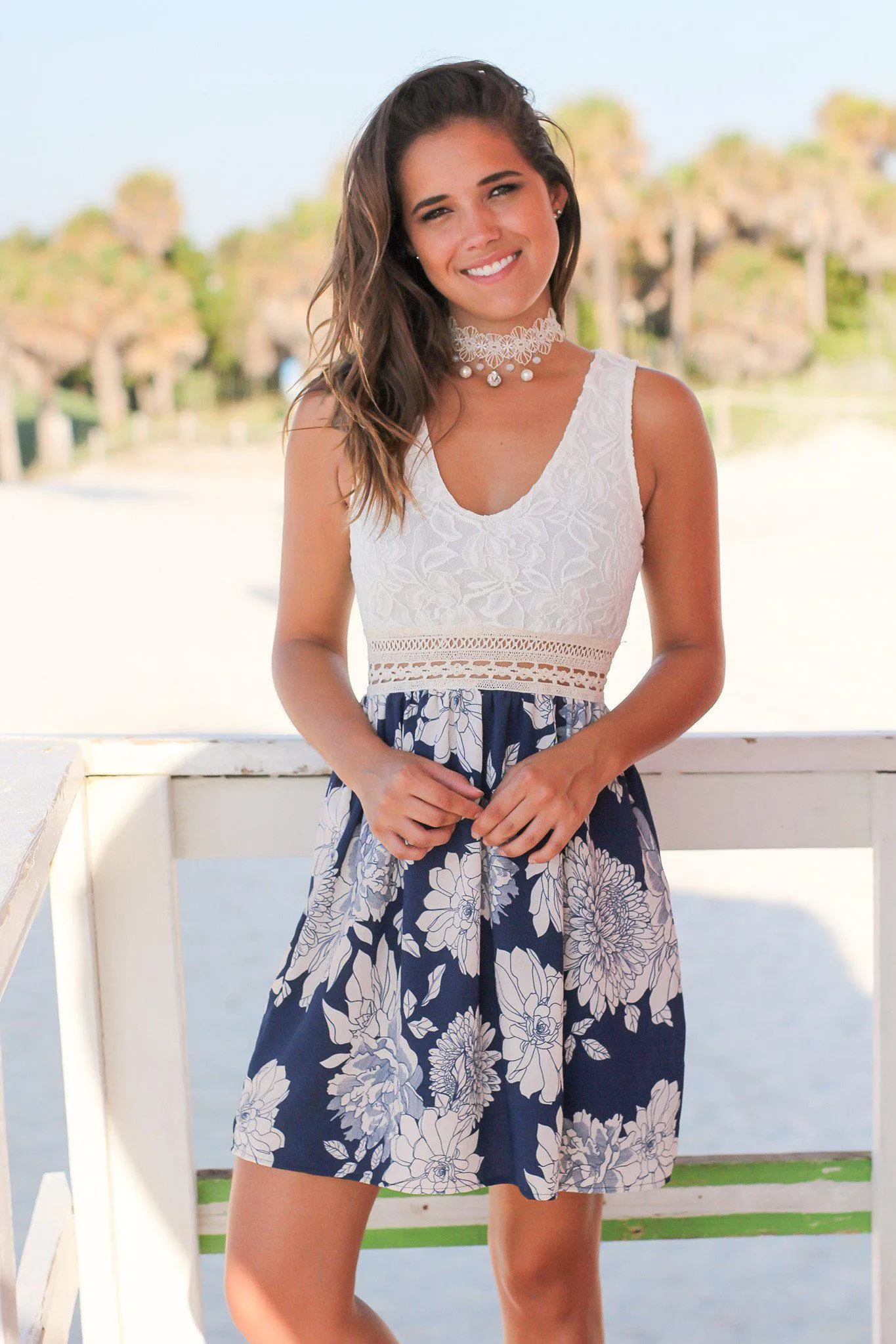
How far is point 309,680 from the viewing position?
1393 millimetres

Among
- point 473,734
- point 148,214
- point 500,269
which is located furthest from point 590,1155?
point 148,214

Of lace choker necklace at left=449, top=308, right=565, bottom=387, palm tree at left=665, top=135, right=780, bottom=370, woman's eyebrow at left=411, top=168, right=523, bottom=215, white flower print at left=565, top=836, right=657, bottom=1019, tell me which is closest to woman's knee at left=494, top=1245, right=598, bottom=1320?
white flower print at left=565, top=836, right=657, bottom=1019

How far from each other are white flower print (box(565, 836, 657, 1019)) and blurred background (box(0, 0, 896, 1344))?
9.28 metres

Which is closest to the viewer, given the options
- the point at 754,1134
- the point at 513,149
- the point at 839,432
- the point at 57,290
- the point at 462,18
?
the point at 513,149

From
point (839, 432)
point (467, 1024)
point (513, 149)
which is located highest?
point (839, 432)

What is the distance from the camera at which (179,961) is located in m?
1.56

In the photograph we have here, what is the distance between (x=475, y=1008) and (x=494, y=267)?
2.36 feet

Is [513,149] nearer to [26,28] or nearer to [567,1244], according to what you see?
[567,1244]

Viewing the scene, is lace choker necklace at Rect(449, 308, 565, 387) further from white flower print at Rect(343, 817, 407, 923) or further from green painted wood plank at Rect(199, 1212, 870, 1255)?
green painted wood plank at Rect(199, 1212, 870, 1255)

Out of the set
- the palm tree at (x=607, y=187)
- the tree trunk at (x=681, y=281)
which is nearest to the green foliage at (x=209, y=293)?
the palm tree at (x=607, y=187)

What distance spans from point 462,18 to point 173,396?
24.6 feet

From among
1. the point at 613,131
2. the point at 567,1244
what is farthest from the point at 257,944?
the point at 613,131

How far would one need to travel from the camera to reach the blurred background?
1288cm

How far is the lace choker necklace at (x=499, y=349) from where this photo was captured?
1441 millimetres
